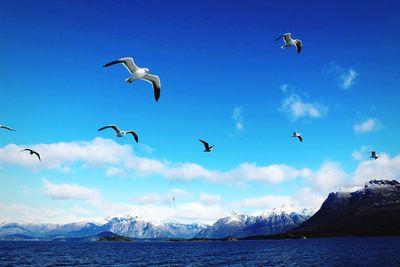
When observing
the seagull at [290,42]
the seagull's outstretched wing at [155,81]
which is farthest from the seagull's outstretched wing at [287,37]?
the seagull's outstretched wing at [155,81]

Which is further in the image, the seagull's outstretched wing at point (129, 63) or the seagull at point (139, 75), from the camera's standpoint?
the seagull at point (139, 75)

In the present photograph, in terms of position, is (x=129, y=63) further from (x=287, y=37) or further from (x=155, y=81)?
(x=287, y=37)

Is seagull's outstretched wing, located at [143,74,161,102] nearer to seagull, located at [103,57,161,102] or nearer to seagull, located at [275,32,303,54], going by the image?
seagull, located at [103,57,161,102]

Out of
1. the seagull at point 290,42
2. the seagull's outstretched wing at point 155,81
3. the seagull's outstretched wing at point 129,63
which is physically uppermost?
the seagull at point 290,42

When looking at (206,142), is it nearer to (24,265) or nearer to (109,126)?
(109,126)

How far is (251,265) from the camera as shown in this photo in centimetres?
8000

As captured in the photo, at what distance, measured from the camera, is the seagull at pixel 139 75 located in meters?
25.8

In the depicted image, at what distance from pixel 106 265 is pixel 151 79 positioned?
69.2 m

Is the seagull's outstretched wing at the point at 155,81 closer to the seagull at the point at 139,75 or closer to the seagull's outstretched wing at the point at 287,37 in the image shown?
the seagull at the point at 139,75

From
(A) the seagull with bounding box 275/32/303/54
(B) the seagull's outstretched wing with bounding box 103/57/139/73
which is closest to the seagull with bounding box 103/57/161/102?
(B) the seagull's outstretched wing with bounding box 103/57/139/73

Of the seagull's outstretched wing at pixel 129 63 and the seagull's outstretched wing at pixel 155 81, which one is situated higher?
the seagull's outstretched wing at pixel 129 63

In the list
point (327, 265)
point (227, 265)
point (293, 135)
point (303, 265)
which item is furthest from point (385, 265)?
point (293, 135)

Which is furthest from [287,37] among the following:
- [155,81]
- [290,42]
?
[155,81]

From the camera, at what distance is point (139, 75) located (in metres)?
26.7
